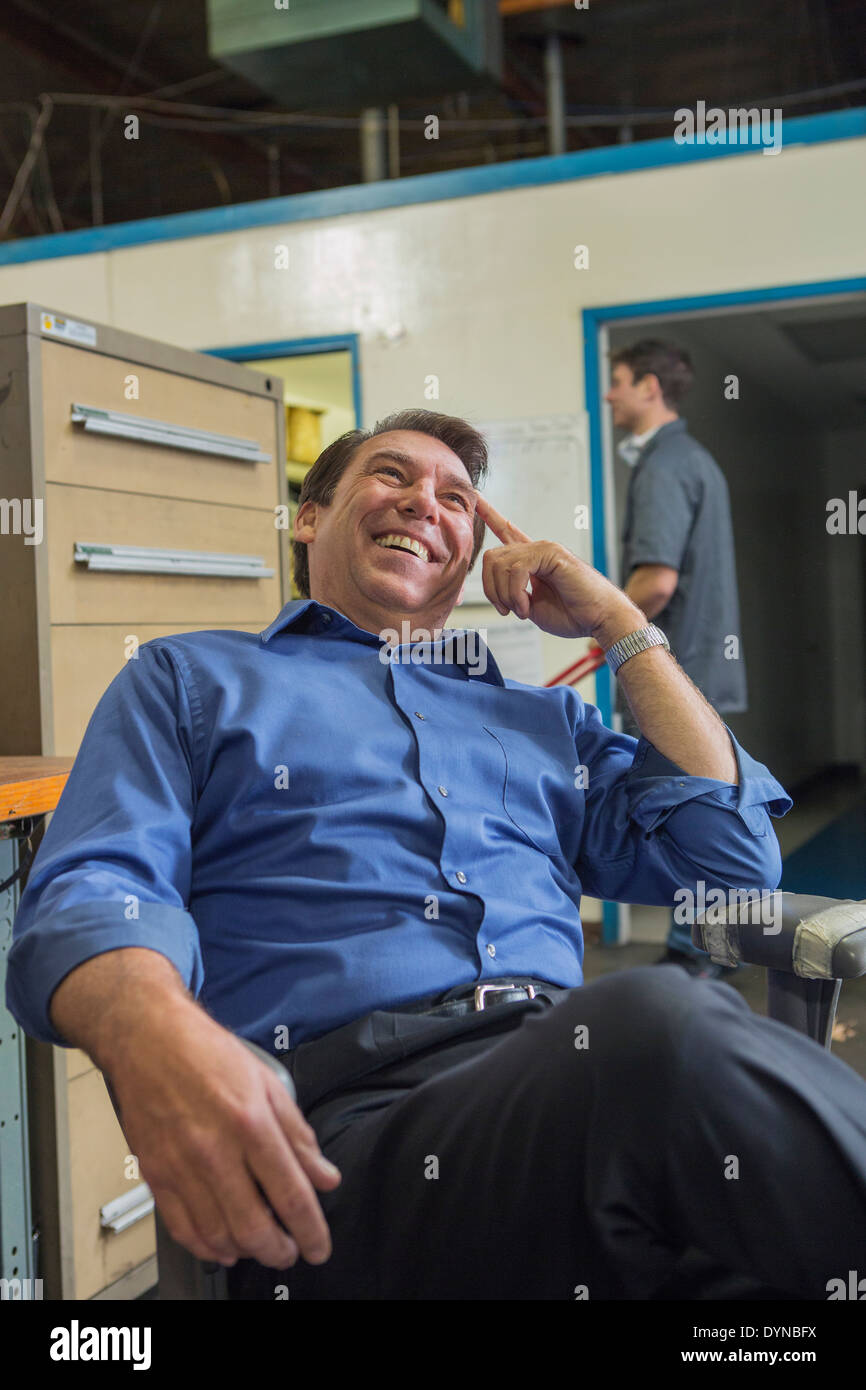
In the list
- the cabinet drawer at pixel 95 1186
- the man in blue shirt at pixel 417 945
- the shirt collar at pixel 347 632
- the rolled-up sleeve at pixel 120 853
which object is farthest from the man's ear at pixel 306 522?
the cabinet drawer at pixel 95 1186

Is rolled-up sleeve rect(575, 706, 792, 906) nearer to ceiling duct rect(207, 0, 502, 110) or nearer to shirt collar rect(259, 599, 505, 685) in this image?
shirt collar rect(259, 599, 505, 685)

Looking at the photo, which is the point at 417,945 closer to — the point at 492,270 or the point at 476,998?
the point at 476,998

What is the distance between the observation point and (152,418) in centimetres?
203

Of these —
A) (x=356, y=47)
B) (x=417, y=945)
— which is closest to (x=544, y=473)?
(x=356, y=47)

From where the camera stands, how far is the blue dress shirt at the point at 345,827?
3.52 ft

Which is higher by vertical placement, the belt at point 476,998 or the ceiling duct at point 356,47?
the ceiling duct at point 356,47

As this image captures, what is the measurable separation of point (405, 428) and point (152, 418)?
0.66 m

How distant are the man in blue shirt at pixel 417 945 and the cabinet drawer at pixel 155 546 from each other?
1.40ft

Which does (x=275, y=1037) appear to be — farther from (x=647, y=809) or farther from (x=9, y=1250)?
(x=9, y=1250)

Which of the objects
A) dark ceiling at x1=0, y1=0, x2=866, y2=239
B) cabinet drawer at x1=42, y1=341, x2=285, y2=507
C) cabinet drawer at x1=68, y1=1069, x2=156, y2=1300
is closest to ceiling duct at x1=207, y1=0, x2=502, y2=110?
dark ceiling at x1=0, y1=0, x2=866, y2=239

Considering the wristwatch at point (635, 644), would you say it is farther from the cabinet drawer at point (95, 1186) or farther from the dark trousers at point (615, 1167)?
the cabinet drawer at point (95, 1186)

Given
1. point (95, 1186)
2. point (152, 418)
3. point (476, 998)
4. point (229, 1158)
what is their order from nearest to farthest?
1. point (229, 1158)
2. point (476, 998)
3. point (95, 1186)
4. point (152, 418)

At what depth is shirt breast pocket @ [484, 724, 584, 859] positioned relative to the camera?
1.34 meters
